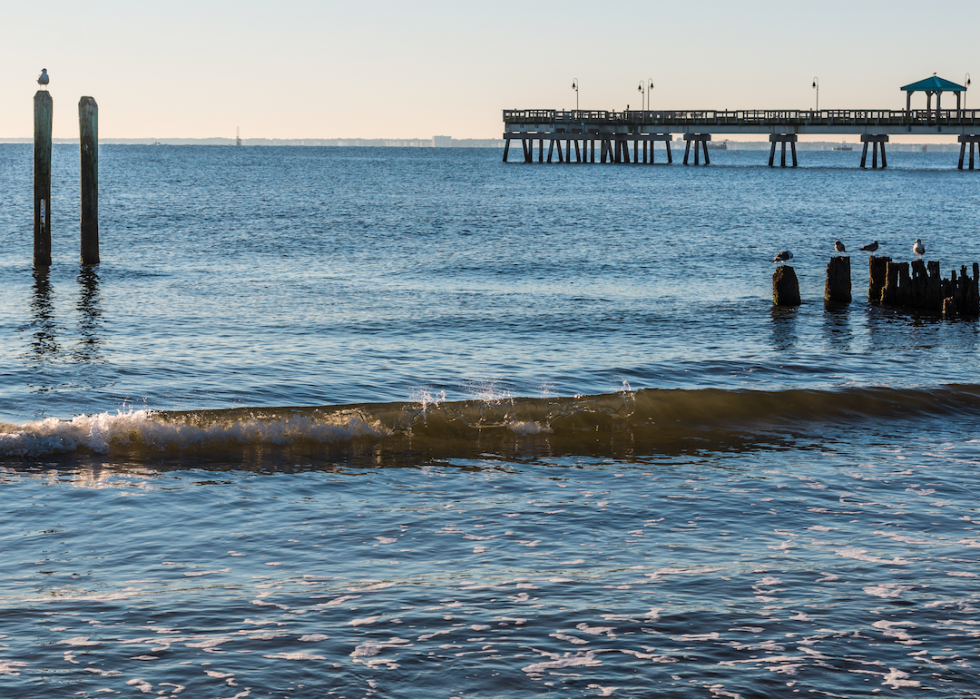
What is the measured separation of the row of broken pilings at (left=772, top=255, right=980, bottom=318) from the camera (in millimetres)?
22312

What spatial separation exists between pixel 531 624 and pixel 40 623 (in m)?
2.93

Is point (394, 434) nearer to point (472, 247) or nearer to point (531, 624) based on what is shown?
point (531, 624)

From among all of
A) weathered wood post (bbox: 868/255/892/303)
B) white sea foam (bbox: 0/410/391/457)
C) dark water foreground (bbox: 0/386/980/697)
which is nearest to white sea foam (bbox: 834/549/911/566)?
dark water foreground (bbox: 0/386/980/697)

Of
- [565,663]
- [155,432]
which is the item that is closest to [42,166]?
[155,432]

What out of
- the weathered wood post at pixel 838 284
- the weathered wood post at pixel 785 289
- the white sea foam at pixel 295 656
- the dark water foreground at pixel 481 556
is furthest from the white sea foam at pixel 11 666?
the weathered wood post at pixel 838 284

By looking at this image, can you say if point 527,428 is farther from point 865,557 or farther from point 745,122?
point 745,122

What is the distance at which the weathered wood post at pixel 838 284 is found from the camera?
24.5 m

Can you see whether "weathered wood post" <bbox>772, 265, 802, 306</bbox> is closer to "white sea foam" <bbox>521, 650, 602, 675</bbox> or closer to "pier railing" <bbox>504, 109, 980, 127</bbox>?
"white sea foam" <bbox>521, 650, 602, 675</bbox>

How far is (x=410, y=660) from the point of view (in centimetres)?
607

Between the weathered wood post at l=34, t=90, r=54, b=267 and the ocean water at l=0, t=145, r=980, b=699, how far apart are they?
85.2 inches

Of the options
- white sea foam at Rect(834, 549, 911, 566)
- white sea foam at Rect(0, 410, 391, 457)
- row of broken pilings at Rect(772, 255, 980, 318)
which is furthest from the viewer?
row of broken pilings at Rect(772, 255, 980, 318)

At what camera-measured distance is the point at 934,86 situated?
96125 millimetres

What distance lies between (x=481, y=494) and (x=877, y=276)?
695 inches

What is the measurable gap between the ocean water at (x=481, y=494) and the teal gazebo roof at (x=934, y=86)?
7993cm
